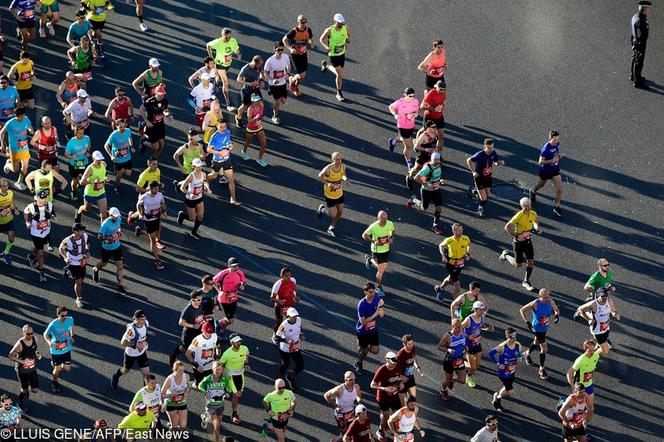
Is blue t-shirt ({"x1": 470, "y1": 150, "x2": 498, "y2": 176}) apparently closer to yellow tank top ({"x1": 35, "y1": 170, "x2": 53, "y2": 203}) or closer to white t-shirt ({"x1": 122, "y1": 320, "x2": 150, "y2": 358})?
white t-shirt ({"x1": 122, "y1": 320, "x2": 150, "y2": 358})

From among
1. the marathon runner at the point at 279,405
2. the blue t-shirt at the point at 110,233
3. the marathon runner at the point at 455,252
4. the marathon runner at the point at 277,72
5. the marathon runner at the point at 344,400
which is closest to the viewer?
the marathon runner at the point at 279,405

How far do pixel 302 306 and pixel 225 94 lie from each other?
266 inches

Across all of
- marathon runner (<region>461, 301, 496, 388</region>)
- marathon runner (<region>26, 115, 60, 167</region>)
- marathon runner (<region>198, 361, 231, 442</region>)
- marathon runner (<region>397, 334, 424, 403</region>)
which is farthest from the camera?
marathon runner (<region>26, 115, 60, 167</region>)

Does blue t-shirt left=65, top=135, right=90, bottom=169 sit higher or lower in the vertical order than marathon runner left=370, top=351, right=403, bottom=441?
higher

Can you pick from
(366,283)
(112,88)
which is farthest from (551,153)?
(112,88)

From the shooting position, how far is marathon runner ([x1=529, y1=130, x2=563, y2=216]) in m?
31.4

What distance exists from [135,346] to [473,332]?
5992mm

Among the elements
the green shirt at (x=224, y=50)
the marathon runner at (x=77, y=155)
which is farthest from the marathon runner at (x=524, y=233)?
the marathon runner at (x=77, y=155)

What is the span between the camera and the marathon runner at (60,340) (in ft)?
88.1

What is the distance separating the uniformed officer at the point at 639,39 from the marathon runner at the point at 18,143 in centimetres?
1372

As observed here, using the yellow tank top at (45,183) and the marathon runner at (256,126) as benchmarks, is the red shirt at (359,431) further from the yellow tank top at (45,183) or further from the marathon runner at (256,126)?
the marathon runner at (256,126)

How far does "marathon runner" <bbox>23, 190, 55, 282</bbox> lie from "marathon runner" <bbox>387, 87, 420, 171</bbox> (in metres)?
7.63

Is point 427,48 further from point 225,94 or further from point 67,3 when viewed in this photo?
point 67,3

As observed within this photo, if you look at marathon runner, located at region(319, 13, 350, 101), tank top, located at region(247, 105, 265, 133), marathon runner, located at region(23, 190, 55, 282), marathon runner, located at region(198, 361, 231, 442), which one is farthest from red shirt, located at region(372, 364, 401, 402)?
marathon runner, located at region(319, 13, 350, 101)
